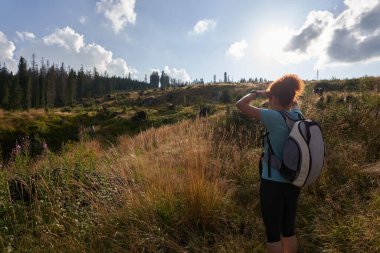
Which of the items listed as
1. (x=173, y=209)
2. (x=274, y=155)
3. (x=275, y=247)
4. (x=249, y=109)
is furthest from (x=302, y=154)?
(x=173, y=209)

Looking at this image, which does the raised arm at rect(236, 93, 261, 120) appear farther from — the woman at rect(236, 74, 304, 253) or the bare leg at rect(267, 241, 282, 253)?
the bare leg at rect(267, 241, 282, 253)

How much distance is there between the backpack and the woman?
0.12 metres

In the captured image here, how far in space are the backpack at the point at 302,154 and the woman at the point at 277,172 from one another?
12 centimetres

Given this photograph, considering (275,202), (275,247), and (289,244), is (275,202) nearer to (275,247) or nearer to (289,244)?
(275,247)

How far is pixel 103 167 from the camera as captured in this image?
16.7 ft

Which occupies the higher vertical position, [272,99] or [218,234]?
[272,99]

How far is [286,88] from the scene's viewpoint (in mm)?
2773

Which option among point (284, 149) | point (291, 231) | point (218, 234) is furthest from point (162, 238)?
point (284, 149)

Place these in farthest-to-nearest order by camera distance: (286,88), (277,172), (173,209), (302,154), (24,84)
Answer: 1. (24,84)
2. (173,209)
3. (286,88)
4. (277,172)
5. (302,154)

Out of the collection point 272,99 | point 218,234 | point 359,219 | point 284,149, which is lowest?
point 218,234

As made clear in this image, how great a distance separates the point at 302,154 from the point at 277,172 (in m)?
0.28

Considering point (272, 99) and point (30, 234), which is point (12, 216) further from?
point (272, 99)

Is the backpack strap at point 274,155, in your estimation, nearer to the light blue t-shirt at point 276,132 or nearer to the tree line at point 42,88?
the light blue t-shirt at point 276,132

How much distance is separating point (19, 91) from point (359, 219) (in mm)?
62482
